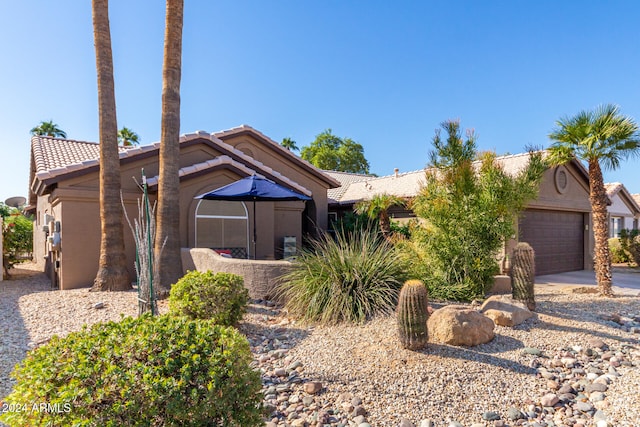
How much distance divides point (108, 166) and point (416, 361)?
8.65 metres

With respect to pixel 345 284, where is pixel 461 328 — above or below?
below

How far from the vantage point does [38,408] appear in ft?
7.96

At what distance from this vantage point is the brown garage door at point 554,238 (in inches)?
563

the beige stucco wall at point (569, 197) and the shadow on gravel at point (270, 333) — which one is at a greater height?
the beige stucco wall at point (569, 197)

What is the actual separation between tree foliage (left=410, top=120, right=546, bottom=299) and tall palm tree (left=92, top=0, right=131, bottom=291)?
7.37m

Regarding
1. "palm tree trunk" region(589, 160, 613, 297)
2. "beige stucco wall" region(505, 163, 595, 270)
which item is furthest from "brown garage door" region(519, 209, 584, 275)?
"palm tree trunk" region(589, 160, 613, 297)

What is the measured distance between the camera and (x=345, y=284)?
22.2ft

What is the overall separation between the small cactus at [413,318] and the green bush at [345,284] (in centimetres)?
119

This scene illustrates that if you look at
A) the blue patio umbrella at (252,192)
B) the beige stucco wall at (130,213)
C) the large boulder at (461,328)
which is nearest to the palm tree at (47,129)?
the beige stucco wall at (130,213)

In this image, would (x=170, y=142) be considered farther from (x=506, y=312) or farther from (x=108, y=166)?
(x=506, y=312)

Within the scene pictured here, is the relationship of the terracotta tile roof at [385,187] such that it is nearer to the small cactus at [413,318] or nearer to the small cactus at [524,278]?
the small cactus at [524,278]

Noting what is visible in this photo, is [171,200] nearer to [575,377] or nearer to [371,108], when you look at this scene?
[575,377]

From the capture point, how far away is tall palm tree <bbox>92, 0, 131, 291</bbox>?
9.28m

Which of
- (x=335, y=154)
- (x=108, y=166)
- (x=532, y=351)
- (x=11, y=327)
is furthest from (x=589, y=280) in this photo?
(x=335, y=154)
